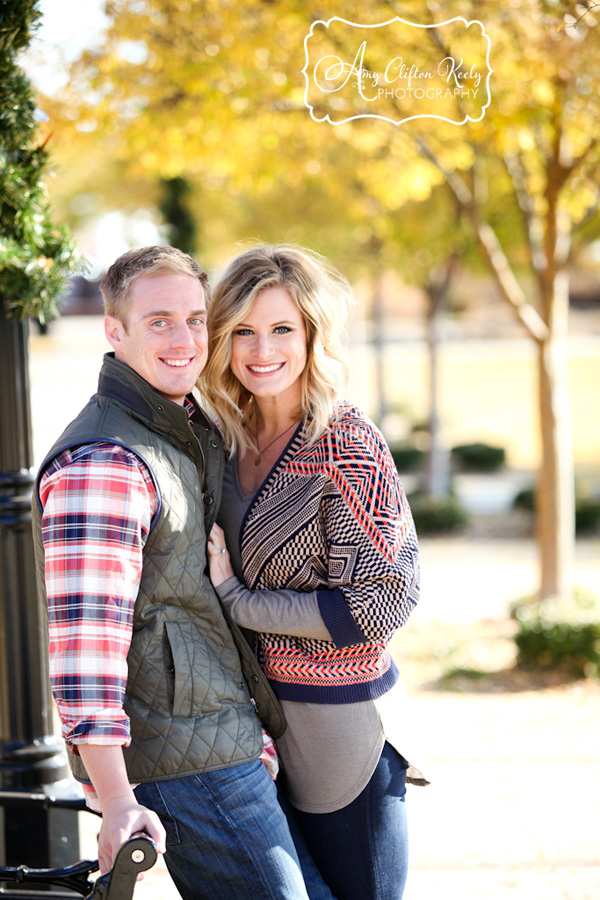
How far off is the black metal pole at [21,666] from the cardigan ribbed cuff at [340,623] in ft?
4.10

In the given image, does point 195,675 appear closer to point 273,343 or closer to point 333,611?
point 333,611

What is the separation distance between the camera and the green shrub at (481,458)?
1711cm

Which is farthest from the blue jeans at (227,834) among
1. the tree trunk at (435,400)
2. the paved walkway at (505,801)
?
the tree trunk at (435,400)

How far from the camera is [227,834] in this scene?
194 cm

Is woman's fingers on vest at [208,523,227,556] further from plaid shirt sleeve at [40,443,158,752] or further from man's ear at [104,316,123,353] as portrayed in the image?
man's ear at [104,316,123,353]

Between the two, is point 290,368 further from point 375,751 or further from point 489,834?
point 489,834

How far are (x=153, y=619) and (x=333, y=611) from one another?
454 mm

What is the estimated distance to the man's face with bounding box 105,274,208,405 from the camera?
81.4 inches

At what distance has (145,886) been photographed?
3500 millimetres

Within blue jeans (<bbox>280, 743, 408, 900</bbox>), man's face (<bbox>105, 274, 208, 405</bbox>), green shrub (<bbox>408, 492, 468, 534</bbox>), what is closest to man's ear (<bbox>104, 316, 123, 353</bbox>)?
man's face (<bbox>105, 274, 208, 405</bbox>)

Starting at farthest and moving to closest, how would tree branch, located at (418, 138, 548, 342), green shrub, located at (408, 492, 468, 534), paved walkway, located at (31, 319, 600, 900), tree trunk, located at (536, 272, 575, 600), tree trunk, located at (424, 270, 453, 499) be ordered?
tree trunk, located at (424, 270, 453, 499)
green shrub, located at (408, 492, 468, 534)
tree trunk, located at (536, 272, 575, 600)
tree branch, located at (418, 138, 548, 342)
paved walkway, located at (31, 319, 600, 900)

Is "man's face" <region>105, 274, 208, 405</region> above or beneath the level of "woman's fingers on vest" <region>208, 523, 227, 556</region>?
above

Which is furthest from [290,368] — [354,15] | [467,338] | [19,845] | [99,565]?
[467,338]

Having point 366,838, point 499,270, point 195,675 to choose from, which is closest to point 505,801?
point 366,838
